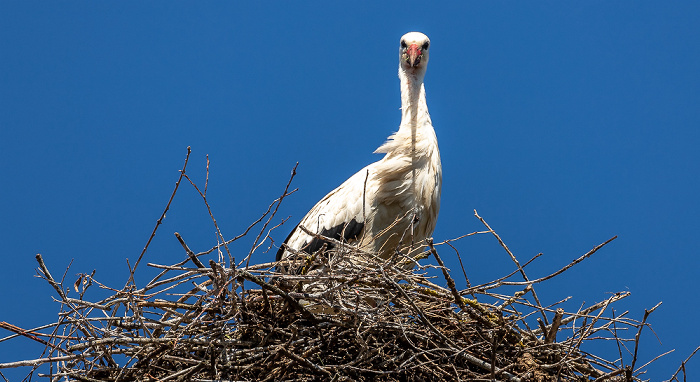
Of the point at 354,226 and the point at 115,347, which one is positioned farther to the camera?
the point at 354,226

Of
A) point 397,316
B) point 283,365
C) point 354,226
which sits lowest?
point 283,365

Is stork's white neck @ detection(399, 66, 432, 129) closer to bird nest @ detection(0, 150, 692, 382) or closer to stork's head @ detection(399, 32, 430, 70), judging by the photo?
stork's head @ detection(399, 32, 430, 70)

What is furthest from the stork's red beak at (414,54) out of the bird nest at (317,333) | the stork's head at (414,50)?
the bird nest at (317,333)

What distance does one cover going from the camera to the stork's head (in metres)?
6.32

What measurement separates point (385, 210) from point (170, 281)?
207 centimetres

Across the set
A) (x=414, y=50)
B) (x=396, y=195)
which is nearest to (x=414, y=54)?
(x=414, y=50)

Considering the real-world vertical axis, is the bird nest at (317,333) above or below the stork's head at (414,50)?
below

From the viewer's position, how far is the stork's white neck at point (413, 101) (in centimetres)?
619

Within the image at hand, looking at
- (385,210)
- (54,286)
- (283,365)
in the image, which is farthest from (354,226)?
(54,286)

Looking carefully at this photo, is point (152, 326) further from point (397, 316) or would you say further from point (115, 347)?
point (397, 316)

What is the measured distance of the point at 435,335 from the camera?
4.24 meters

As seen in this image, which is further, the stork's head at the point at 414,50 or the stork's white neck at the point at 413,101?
the stork's head at the point at 414,50

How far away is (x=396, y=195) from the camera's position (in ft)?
19.2

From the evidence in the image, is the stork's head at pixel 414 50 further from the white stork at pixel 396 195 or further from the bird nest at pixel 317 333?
the bird nest at pixel 317 333
